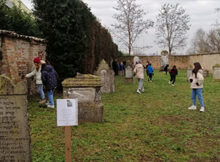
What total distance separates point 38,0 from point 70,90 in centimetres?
654

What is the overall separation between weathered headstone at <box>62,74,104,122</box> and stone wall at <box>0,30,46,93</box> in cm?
305

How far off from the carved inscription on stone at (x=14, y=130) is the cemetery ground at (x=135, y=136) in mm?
646

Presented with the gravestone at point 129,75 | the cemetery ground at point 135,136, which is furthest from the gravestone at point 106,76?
the gravestone at point 129,75

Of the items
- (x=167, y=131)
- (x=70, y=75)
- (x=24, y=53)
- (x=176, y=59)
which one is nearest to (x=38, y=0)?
(x=24, y=53)

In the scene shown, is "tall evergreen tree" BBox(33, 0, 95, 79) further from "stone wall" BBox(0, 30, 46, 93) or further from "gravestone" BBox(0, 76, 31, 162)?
"gravestone" BBox(0, 76, 31, 162)

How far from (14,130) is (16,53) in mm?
6094

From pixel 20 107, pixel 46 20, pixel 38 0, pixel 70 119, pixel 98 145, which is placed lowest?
pixel 98 145

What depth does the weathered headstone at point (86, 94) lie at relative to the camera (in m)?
5.92

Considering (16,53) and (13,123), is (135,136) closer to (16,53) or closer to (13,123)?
(13,123)

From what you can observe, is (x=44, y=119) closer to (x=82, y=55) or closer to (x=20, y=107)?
(x=20, y=107)

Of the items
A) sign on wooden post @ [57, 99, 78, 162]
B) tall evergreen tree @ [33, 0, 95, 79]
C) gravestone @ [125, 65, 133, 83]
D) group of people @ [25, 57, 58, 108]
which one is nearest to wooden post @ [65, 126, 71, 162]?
sign on wooden post @ [57, 99, 78, 162]

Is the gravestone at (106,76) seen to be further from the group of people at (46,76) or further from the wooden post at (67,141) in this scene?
the wooden post at (67,141)

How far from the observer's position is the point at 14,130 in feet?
10.5

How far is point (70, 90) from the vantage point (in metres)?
5.94
